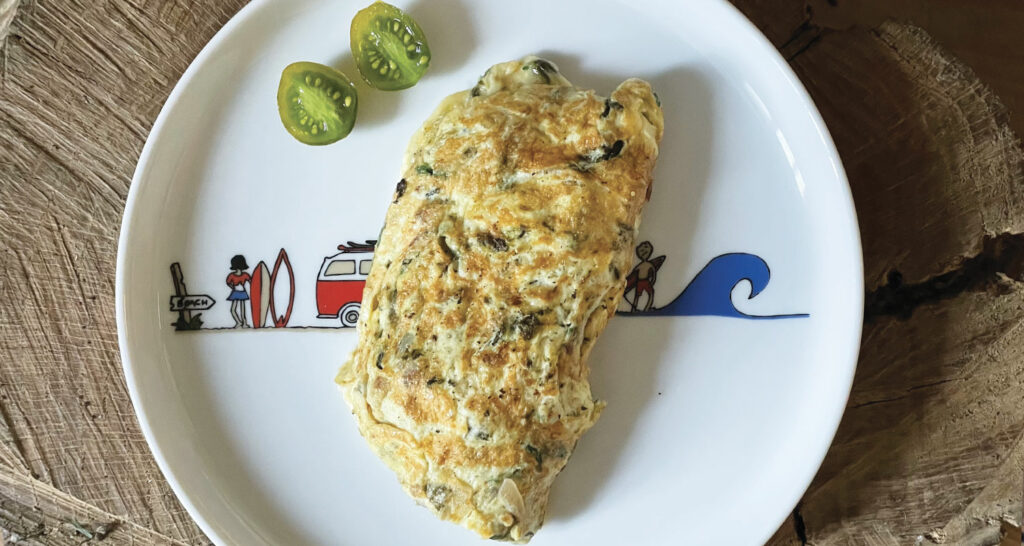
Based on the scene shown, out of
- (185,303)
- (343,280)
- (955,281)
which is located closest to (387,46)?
(343,280)

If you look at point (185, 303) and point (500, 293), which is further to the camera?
point (185, 303)

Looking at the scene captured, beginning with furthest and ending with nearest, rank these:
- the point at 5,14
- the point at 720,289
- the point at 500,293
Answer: the point at 5,14 → the point at 720,289 → the point at 500,293

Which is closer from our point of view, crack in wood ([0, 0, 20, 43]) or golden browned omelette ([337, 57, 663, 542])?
golden browned omelette ([337, 57, 663, 542])

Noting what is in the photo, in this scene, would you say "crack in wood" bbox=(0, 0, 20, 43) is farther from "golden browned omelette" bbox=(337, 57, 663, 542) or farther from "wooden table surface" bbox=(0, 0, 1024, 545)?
"golden browned omelette" bbox=(337, 57, 663, 542)

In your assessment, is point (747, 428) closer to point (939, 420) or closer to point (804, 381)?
point (804, 381)

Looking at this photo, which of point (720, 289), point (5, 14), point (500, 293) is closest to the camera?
point (500, 293)

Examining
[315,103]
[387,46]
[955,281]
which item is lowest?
[955,281]

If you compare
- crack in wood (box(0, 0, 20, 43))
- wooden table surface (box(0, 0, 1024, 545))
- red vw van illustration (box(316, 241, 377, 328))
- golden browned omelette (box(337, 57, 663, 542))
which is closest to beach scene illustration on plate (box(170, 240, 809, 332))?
red vw van illustration (box(316, 241, 377, 328))

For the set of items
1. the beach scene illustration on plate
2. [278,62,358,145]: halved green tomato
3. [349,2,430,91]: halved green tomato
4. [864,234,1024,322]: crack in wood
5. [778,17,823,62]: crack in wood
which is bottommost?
[864,234,1024,322]: crack in wood

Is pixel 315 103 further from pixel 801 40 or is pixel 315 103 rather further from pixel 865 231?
pixel 865 231
